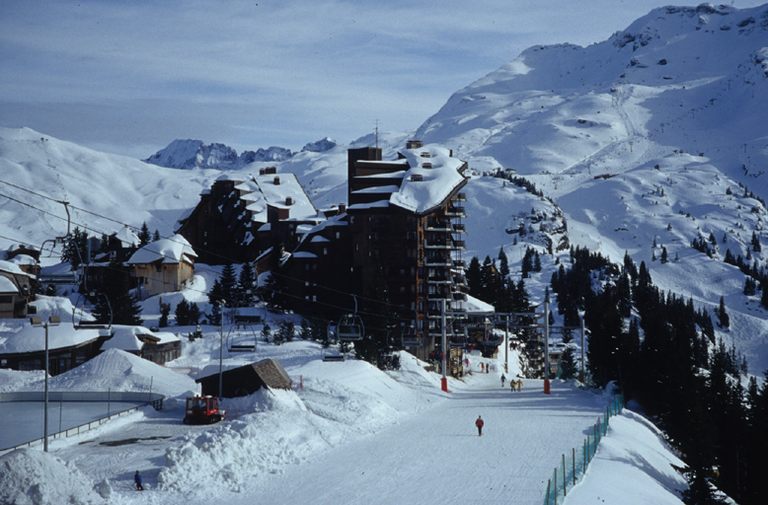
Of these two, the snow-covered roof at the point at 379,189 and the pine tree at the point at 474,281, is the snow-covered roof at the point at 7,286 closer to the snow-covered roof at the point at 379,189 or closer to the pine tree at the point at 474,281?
the snow-covered roof at the point at 379,189

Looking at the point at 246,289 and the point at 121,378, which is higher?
the point at 246,289

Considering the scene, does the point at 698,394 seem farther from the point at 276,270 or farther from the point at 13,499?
the point at 276,270

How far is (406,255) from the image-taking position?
362ft

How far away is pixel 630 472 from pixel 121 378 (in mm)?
38685

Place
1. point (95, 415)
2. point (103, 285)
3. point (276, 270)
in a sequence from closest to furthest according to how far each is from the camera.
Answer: point (95, 415) < point (103, 285) < point (276, 270)

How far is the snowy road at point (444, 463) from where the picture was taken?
37.1 metres

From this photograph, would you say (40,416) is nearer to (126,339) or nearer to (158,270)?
(126,339)

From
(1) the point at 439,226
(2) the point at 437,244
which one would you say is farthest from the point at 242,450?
(1) the point at 439,226

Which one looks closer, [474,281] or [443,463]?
[443,463]

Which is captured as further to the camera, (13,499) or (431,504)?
(431,504)

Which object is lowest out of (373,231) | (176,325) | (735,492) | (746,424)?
(735,492)

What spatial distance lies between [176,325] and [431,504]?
243 feet

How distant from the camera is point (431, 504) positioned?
3569 centimetres

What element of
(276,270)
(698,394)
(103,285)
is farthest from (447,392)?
(276,270)
